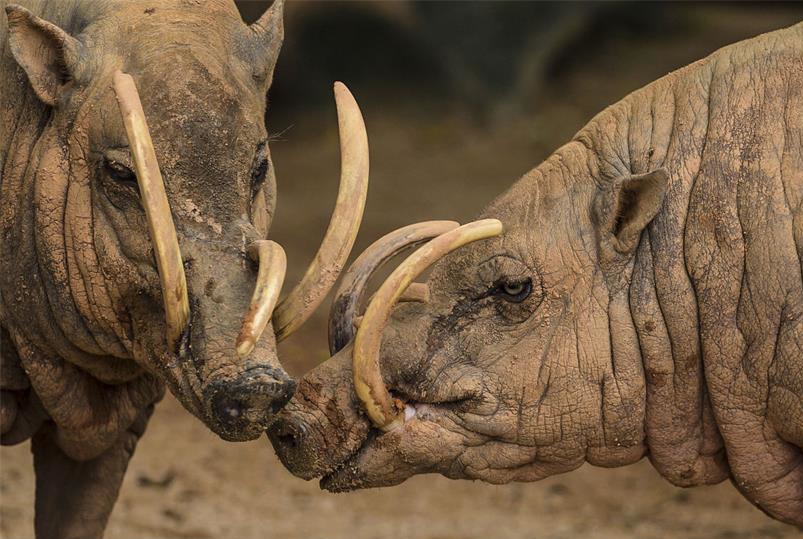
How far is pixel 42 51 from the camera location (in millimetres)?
5441

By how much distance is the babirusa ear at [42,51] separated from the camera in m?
Answer: 5.36

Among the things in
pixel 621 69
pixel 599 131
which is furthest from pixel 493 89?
pixel 599 131

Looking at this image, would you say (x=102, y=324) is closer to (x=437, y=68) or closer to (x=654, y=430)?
(x=654, y=430)

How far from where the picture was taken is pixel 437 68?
14.0 meters

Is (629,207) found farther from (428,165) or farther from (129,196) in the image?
(428,165)

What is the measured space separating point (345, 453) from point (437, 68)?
8906mm

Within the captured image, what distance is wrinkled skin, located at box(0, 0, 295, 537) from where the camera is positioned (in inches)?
200

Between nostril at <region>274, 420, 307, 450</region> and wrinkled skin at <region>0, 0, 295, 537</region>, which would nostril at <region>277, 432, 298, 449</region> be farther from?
wrinkled skin at <region>0, 0, 295, 537</region>

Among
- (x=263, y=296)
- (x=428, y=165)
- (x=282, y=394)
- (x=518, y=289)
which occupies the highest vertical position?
(x=428, y=165)

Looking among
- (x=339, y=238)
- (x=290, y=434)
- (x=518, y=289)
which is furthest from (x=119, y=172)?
(x=518, y=289)

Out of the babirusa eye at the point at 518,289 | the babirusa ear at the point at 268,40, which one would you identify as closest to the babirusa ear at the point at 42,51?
the babirusa ear at the point at 268,40

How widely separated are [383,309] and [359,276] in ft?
1.43

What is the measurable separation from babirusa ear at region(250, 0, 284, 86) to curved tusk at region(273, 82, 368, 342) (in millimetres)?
356

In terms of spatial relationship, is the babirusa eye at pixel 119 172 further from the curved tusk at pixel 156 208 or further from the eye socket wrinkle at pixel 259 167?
the eye socket wrinkle at pixel 259 167
